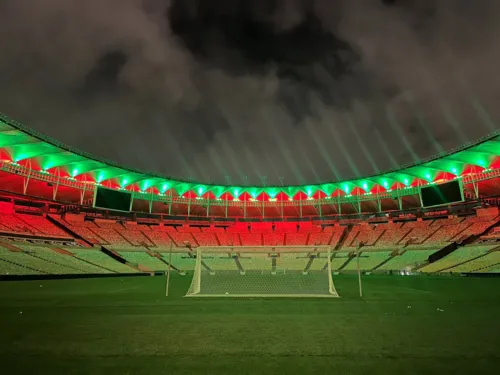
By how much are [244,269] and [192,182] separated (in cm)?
2101

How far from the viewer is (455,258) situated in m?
28.6

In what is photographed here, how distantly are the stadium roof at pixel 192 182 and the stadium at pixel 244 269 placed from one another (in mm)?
208

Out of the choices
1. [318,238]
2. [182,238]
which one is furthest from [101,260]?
[318,238]

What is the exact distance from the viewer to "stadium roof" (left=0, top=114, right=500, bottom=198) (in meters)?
27.3

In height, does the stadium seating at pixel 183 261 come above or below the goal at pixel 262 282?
above

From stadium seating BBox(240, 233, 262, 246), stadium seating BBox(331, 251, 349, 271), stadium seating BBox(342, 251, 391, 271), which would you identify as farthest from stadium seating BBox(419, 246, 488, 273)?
stadium seating BBox(240, 233, 262, 246)

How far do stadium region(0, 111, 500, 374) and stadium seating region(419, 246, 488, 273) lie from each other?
0.17 m

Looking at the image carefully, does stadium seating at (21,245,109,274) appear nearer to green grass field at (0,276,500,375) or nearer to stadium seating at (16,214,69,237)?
stadium seating at (16,214,69,237)

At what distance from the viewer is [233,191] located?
4634cm

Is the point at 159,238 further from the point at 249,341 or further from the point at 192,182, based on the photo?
the point at 249,341

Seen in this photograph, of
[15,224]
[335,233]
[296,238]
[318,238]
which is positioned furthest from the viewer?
[296,238]

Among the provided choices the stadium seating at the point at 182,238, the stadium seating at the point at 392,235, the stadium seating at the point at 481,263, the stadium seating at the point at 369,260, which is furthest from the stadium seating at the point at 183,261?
the stadium seating at the point at 481,263

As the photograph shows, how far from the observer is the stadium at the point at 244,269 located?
15.6ft

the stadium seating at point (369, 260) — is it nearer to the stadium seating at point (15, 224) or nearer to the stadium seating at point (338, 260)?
the stadium seating at point (338, 260)
